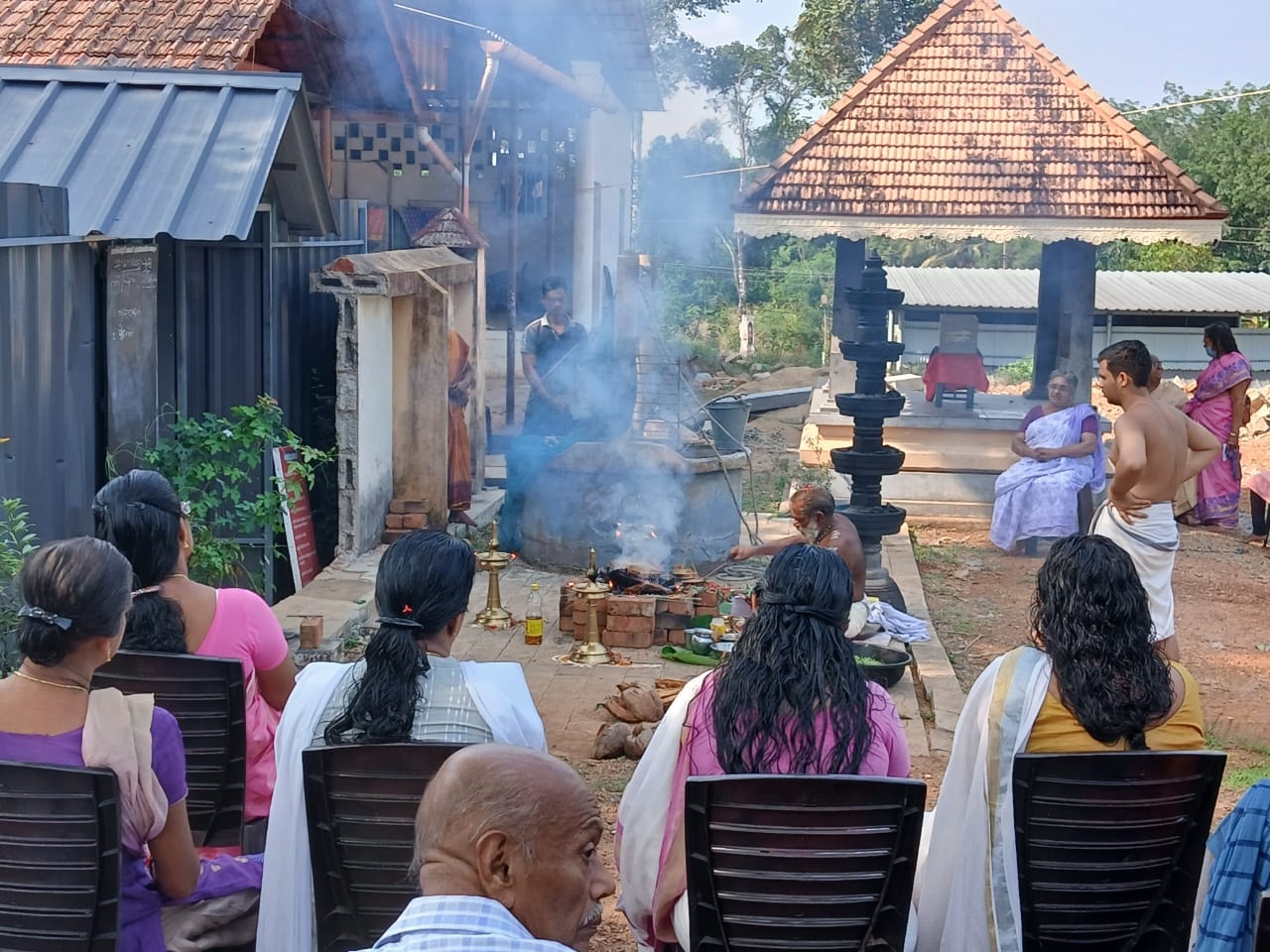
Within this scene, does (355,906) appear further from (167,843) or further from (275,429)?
(275,429)

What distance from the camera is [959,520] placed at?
13516 mm

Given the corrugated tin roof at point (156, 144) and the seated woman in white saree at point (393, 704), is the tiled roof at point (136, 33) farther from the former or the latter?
the seated woman in white saree at point (393, 704)

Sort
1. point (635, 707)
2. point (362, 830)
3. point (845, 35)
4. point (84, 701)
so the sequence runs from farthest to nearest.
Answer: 1. point (845, 35)
2. point (635, 707)
3. point (362, 830)
4. point (84, 701)

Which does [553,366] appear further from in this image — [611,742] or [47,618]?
[47,618]

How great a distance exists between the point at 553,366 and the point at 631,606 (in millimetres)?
3877

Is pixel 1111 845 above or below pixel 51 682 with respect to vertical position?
below

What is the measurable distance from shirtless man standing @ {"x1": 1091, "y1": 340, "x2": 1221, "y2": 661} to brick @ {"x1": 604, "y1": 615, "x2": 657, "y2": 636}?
8.69ft

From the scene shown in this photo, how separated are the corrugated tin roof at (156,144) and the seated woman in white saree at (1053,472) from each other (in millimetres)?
6616

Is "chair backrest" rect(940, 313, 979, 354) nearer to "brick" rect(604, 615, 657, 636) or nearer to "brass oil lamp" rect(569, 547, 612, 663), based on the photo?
"brick" rect(604, 615, 657, 636)

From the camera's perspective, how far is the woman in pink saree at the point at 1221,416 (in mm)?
12703

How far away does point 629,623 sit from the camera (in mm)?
8375

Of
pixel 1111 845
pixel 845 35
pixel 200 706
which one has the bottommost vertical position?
pixel 1111 845

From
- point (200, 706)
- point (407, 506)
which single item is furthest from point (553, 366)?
point (200, 706)

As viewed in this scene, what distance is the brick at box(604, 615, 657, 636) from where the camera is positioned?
8.37m
